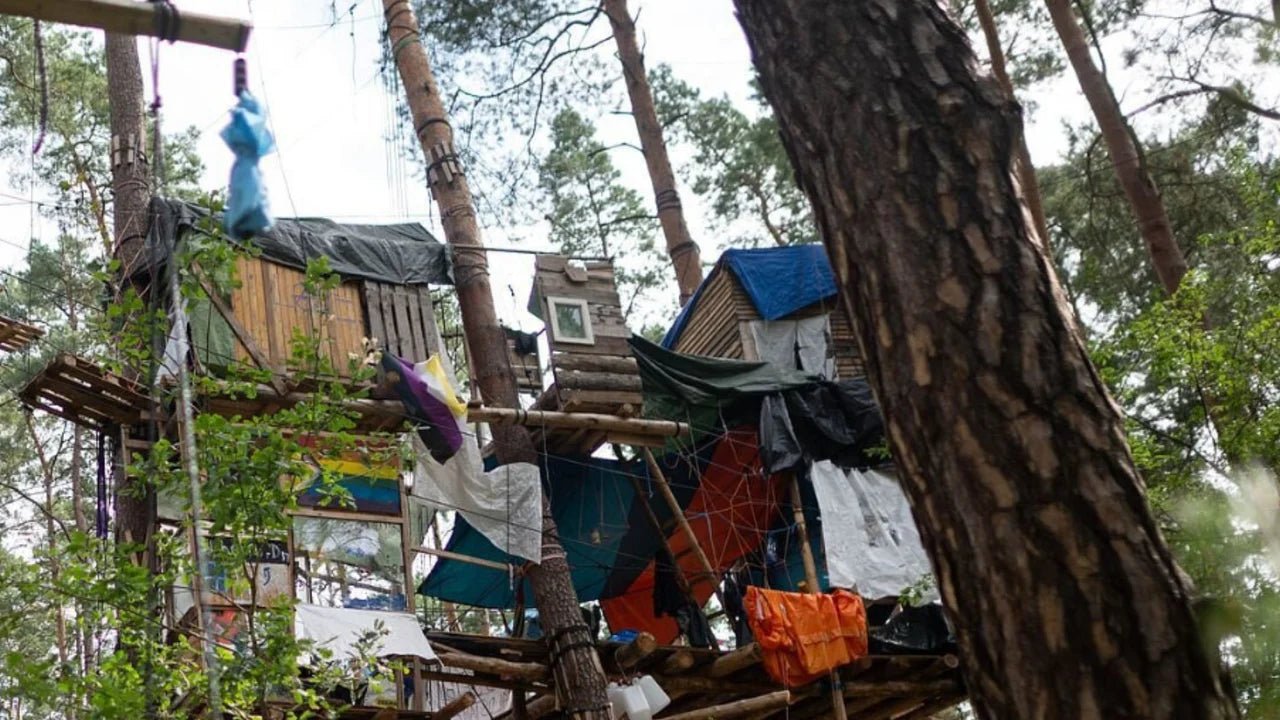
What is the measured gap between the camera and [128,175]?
1339cm

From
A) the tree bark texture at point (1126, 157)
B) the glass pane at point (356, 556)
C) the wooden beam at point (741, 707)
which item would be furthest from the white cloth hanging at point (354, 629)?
the tree bark texture at point (1126, 157)

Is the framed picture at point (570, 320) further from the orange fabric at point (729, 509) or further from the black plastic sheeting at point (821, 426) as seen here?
the black plastic sheeting at point (821, 426)

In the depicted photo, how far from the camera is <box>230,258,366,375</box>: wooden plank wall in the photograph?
12.0 m

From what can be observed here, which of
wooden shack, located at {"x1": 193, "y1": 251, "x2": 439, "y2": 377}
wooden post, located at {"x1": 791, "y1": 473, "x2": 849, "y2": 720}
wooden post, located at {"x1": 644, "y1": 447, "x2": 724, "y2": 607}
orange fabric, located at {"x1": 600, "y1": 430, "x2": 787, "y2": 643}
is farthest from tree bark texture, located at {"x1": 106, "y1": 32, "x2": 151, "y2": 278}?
wooden post, located at {"x1": 791, "y1": 473, "x2": 849, "y2": 720}

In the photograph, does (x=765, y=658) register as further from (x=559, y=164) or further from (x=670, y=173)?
(x=559, y=164)

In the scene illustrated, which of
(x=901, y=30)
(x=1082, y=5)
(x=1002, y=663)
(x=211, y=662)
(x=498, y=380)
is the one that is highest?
(x=1082, y=5)

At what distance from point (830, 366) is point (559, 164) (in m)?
9.56

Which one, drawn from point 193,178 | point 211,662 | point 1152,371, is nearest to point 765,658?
point 1152,371

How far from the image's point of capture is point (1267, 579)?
5.07m

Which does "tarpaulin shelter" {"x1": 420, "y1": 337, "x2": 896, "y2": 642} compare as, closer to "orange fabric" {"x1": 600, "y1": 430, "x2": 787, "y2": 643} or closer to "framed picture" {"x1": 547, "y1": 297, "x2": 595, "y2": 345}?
"orange fabric" {"x1": 600, "y1": 430, "x2": 787, "y2": 643}

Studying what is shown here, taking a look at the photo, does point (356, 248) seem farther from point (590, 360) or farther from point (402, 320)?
point (590, 360)

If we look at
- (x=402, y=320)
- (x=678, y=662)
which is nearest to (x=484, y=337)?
(x=402, y=320)

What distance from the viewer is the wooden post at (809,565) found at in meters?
12.3

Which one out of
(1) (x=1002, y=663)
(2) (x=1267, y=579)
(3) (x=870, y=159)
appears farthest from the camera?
(2) (x=1267, y=579)
